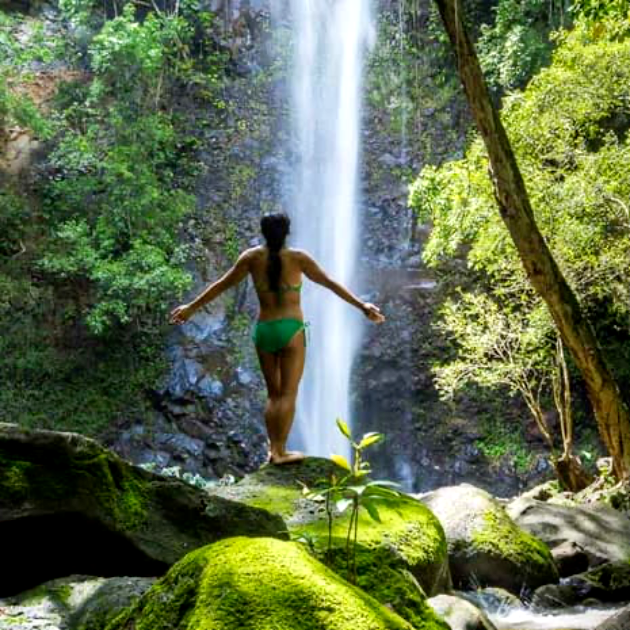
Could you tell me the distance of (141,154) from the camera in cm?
1495

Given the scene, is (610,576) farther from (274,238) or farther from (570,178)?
(570,178)

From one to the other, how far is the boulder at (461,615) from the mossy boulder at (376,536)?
0.55ft

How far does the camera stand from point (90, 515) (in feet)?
9.79

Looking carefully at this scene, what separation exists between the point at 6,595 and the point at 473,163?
8.19 meters

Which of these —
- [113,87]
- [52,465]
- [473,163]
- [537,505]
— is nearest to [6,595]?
[52,465]

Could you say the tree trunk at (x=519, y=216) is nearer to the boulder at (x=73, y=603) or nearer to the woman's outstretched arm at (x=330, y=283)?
the woman's outstretched arm at (x=330, y=283)

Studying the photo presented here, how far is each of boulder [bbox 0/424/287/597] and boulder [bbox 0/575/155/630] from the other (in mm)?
246

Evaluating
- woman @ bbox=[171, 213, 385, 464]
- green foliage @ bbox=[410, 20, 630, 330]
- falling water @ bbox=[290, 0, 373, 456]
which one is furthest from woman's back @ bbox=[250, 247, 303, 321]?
falling water @ bbox=[290, 0, 373, 456]

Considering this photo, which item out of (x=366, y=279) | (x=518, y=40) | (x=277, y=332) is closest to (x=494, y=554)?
(x=277, y=332)

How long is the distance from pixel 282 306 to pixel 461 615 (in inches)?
85.1

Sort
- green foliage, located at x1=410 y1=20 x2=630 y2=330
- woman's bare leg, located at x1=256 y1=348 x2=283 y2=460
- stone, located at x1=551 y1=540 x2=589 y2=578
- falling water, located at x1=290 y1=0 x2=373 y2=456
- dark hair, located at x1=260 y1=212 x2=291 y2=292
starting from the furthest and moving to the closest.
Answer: falling water, located at x1=290 y1=0 x2=373 y2=456 < green foliage, located at x1=410 y1=20 x2=630 y2=330 < stone, located at x1=551 y1=540 x2=589 y2=578 < woman's bare leg, located at x1=256 y1=348 x2=283 y2=460 < dark hair, located at x1=260 y1=212 x2=291 y2=292

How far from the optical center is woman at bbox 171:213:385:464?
463 cm

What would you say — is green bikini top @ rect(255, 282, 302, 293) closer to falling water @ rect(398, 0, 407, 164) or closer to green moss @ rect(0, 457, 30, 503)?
green moss @ rect(0, 457, 30, 503)

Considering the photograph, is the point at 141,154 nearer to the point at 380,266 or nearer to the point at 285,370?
the point at 380,266
